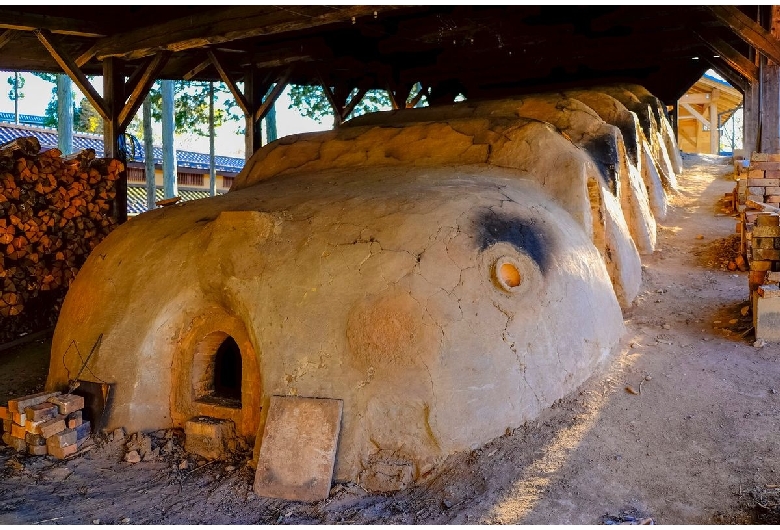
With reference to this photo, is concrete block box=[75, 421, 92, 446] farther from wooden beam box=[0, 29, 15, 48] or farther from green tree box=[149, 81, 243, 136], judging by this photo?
green tree box=[149, 81, 243, 136]

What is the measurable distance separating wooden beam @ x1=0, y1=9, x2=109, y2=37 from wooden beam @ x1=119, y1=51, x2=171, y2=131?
0.70 meters

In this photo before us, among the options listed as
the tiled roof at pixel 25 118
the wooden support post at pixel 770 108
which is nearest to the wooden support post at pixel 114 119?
the wooden support post at pixel 770 108

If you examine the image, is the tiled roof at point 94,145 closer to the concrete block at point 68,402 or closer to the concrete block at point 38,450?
the concrete block at point 68,402

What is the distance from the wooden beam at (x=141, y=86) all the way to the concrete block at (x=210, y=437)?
4792 millimetres

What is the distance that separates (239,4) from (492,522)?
554 cm

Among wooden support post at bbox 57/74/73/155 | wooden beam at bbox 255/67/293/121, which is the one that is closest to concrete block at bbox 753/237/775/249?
wooden beam at bbox 255/67/293/121

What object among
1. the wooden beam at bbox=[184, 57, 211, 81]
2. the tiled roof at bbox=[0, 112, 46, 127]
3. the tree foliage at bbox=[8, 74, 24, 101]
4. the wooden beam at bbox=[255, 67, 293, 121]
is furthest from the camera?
the tree foliage at bbox=[8, 74, 24, 101]

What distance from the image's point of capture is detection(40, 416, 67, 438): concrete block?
14.3 ft

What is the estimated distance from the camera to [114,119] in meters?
7.84

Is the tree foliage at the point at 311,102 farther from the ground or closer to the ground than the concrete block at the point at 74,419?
farther from the ground

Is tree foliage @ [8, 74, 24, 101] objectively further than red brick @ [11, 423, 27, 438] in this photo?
Yes

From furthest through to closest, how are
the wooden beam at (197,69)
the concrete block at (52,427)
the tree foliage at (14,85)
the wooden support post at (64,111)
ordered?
the tree foliage at (14,85) → the wooden support post at (64,111) → the wooden beam at (197,69) → the concrete block at (52,427)

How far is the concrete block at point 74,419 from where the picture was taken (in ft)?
14.5

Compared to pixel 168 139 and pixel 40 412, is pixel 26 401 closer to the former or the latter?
pixel 40 412
